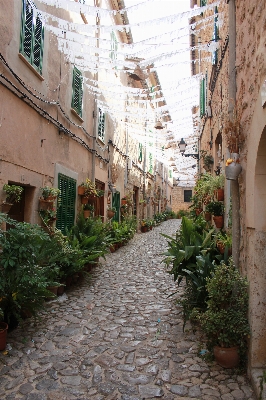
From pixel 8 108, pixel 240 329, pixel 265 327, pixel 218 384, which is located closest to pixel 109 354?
pixel 218 384

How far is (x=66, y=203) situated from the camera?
24.0 ft

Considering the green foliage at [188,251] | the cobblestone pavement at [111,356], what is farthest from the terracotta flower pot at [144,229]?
the green foliage at [188,251]

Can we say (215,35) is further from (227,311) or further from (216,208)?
(227,311)

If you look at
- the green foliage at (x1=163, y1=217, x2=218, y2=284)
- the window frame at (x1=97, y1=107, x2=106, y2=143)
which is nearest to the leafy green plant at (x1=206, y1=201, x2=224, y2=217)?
the green foliage at (x1=163, y1=217, x2=218, y2=284)

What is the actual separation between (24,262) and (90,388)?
1.52 metres

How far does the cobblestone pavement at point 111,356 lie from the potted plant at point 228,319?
0.20 meters

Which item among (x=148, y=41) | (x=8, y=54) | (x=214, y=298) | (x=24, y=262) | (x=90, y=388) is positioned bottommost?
(x=90, y=388)

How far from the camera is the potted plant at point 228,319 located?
3066 mm

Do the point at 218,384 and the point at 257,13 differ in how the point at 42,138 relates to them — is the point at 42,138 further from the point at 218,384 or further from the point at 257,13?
the point at 218,384

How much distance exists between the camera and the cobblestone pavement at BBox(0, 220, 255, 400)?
111 inches

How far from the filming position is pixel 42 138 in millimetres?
5992

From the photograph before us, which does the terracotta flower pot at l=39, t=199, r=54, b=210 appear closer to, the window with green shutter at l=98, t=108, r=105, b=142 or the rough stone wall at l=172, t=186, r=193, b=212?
the window with green shutter at l=98, t=108, r=105, b=142

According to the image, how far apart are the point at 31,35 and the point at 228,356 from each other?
5694mm

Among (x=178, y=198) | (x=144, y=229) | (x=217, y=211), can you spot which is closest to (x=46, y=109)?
(x=217, y=211)
